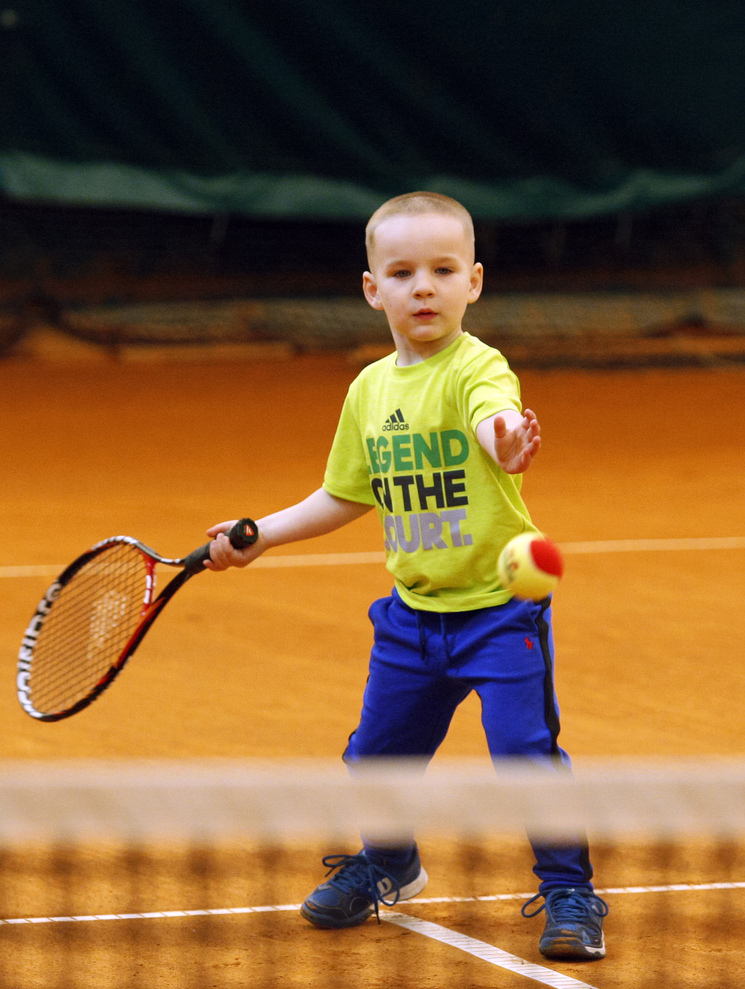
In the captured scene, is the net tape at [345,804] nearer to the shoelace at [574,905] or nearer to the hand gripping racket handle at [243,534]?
the shoelace at [574,905]

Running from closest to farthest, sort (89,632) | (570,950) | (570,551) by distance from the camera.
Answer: (570,950)
(89,632)
(570,551)

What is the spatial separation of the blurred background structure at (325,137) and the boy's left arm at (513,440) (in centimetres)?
898

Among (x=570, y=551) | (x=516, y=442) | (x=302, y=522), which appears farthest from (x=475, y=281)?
(x=570, y=551)

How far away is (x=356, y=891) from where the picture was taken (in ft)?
8.59

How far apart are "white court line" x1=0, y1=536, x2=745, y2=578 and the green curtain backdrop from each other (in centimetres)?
582

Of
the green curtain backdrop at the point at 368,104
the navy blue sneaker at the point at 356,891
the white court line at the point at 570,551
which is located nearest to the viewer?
the navy blue sneaker at the point at 356,891

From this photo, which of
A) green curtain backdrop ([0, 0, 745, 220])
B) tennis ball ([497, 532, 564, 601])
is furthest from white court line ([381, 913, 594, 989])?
green curtain backdrop ([0, 0, 745, 220])

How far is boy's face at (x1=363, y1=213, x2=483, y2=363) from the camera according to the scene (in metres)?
2.40

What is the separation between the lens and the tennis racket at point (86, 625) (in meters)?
2.85

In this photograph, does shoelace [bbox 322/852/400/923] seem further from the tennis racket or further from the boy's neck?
the boy's neck

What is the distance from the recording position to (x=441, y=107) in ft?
36.2

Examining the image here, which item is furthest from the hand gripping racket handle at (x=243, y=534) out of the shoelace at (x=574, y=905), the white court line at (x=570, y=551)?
the white court line at (x=570, y=551)

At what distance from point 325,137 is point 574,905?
9276 millimetres

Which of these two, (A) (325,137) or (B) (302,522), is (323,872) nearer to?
(B) (302,522)
